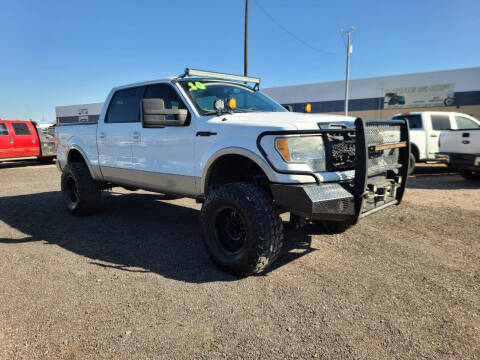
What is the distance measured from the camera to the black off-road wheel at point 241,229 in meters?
3.05

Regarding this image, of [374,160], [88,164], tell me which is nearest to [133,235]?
[88,164]

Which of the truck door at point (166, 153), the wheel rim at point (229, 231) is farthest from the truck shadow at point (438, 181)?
the truck door at point (166, 153)

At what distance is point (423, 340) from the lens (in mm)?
2271

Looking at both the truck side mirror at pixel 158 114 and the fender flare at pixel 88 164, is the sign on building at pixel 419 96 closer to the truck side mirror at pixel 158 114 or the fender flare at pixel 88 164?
the fender flare at pixel 88 164

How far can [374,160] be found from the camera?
3400 mm

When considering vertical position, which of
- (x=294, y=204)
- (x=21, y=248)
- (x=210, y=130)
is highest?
(x=210, y=130)

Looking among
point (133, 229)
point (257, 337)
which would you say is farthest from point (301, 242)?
point (133, 229)

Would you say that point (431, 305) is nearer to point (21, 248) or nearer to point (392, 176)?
point (392, 176)

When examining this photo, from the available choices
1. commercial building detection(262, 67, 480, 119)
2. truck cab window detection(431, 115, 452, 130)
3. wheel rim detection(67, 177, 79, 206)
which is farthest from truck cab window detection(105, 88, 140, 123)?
commercial building detection(262, 67, 480, 119)

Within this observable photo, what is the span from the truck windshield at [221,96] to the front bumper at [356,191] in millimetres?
1434

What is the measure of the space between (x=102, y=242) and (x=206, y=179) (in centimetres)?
172

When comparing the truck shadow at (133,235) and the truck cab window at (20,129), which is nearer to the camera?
the truck shadow at (133,235)

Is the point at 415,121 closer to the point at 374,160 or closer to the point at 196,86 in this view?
the point at 374,160

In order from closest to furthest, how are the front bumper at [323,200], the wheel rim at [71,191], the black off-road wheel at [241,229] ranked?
the front bumper at [323,200]
the black off-road wheel at [241,229]
the wheel rim at [71,191]
